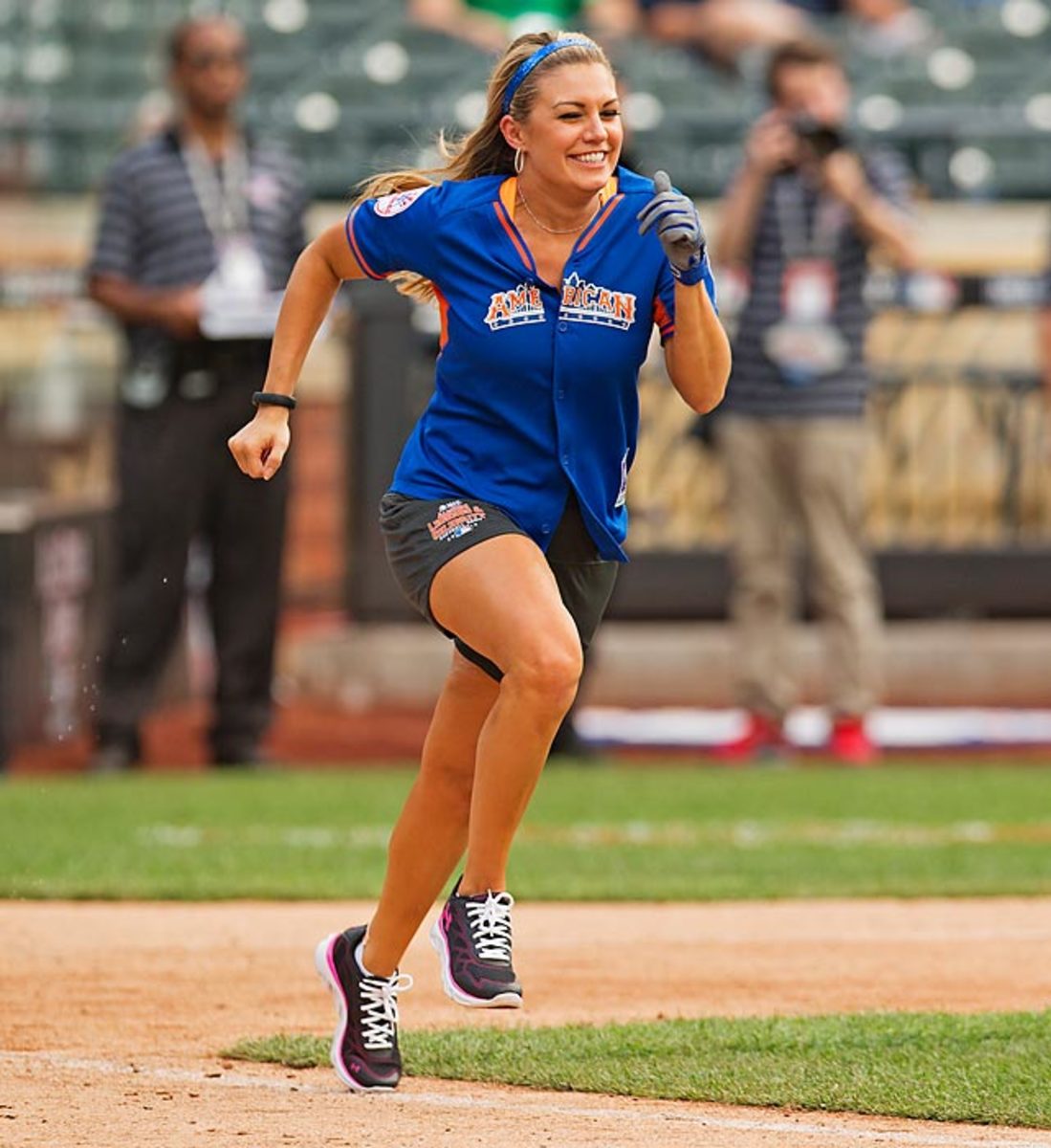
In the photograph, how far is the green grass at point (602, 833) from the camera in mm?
8109

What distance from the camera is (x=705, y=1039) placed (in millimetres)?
5496

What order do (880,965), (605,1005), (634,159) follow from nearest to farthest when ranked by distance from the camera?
1. (605,1005)
2. (880,965)
3. (634,159)

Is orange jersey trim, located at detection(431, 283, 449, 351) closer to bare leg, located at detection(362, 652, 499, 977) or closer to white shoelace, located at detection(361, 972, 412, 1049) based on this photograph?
bare leg, located at detection(362, 652, 499, 977)

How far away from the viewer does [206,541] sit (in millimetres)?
11086

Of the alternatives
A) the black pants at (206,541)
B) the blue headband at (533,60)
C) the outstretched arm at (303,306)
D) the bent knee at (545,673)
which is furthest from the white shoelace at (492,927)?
the black pants at (206,541)

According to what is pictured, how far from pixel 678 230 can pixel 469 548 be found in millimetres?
734

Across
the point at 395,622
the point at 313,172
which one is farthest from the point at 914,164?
the point at 395,622

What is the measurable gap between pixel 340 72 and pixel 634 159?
27.7ft

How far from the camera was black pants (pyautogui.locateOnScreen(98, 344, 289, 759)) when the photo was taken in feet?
35.3

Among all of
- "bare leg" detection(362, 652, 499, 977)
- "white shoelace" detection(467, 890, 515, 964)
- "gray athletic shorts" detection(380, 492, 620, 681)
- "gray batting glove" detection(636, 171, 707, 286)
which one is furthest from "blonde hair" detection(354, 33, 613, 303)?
"white shoelace" detection(467, 890, 515, 964)

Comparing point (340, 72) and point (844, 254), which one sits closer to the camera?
point (844, 254)

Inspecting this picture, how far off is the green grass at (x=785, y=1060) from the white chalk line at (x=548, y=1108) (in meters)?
0.16

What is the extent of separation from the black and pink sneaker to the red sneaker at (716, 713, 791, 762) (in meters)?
6.11

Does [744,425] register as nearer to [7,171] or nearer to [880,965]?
[880,965]
